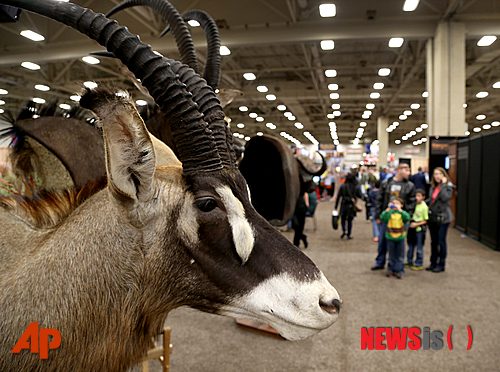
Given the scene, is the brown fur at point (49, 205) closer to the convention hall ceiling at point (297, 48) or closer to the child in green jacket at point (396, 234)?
the convention hall ceiling at point (297, 48)

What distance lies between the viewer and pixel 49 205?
3.84 feet

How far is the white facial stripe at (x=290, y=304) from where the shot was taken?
0.95 meters

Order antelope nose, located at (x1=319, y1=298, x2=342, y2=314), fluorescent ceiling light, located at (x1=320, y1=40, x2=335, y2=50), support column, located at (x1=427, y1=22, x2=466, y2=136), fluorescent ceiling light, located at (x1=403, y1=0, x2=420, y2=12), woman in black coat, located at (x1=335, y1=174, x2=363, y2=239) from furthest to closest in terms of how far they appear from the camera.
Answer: fluorescent ceiling light, located at (x1=320, y1=40, x2=335, y2=50) → support column, located at (x1=427, y1=22, x2=466, y2=136) → woman in black coat, located at (x1=335, y1=174, x2=363, y2=239) → fluorescent ceiling light, located at (x1=403, y1=0, x2=420, y2=12) → antelope nose, located at (x1=319, y1=298, x2=342, y2=314)

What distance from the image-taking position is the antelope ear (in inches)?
34.0

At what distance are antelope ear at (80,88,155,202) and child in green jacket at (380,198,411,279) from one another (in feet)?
18.1

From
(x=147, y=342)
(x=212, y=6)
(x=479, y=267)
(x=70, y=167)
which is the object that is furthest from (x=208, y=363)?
(x=212, y=6)

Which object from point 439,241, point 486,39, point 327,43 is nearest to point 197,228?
point 439,241

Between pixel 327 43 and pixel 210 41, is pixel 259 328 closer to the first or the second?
pixel 210 41

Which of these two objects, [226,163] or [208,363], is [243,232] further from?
[208,363]

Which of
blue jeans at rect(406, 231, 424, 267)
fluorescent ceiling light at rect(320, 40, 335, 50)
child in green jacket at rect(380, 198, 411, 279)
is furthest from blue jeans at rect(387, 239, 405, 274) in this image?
fluorescent ceiling light at rect(320, 40, 335, 50)

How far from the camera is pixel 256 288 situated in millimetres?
1011

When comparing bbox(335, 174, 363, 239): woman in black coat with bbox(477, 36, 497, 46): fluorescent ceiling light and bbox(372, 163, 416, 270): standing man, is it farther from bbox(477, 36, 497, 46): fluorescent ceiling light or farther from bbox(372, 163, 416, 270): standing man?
bbox(477, 36, 497, 46): fluorescent ceiling light

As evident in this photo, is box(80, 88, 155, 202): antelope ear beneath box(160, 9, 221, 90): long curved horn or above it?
beneath

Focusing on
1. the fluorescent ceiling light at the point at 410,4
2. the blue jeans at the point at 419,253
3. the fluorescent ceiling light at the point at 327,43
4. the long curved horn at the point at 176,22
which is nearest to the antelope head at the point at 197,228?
the long curved horn at the point at 176,22
